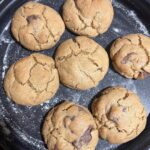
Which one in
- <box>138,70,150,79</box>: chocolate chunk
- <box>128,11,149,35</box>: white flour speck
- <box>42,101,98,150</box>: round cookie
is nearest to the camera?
<box>42,101,98,150</box>: round cookie

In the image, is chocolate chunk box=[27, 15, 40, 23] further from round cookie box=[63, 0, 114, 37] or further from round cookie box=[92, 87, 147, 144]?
round cookie box=[92, 87, 147, 144]

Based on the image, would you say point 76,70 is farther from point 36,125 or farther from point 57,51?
point 36,125

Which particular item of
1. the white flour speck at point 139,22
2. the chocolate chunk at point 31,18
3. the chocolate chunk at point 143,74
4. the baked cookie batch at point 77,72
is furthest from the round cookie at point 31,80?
the white flour speck at point 139,22

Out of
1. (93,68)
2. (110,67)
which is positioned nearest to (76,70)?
(93,68)

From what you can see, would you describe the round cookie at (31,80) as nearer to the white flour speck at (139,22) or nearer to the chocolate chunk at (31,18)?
the chocolate chunk at (31,18)

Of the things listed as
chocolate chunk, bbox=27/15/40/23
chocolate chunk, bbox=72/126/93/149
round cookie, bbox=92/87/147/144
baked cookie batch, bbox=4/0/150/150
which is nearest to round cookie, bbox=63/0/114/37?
baked cookie batch, bbox=4/0/150/150

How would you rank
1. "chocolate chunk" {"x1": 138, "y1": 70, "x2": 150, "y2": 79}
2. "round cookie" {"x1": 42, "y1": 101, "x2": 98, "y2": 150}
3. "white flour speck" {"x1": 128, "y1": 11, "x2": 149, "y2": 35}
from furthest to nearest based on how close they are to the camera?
1. "white flour speck" {"x1": 128, "y1": 11, "x2": 149, "y2": 35}
2. "chocolate chunk" {"x1": 138, "y1": 70, "x2": 150, "y2": 79}
3. "round cookie" {"x1": 42, "y1": 101, "x2": 98, "y2": 150}

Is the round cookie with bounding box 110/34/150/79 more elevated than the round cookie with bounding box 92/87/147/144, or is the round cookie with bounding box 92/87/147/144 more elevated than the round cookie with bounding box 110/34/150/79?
the round cookie with bounding box 110/34/150/79
